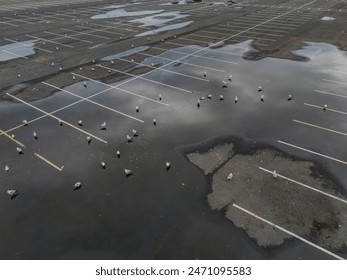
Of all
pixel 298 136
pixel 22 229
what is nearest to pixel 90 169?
pixel 22 229

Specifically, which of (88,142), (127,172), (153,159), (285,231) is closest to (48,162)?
(88,142)

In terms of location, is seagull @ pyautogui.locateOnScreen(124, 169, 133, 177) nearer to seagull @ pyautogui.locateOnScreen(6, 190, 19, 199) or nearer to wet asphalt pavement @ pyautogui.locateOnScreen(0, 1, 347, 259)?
wet asphalt pavement @ pyautogui.locateOnScreen(0, 1, 347, 259)

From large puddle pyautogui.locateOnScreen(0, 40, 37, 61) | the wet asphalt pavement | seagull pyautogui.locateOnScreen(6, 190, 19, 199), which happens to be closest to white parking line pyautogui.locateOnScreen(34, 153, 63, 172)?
the wet asphalt pavement

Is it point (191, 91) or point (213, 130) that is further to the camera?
point (191, 91)

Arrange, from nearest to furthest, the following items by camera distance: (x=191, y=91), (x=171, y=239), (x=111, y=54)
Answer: (x=171, y=239)
(x=191, y=91)
(x=111, y=54)

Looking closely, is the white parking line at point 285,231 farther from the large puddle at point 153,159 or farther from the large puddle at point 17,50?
the large puddle at point 17,50

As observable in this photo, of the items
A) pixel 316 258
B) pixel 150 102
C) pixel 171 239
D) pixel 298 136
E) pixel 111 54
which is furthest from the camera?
pixel 111 54

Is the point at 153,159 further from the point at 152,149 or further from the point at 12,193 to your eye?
the point at 12,193

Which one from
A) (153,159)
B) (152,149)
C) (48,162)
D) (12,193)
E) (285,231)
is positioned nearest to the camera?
(285,231)
